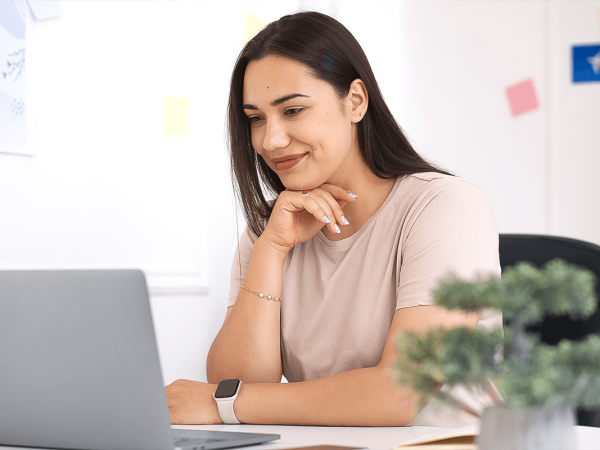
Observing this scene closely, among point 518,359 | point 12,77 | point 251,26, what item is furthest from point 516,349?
point 251,26

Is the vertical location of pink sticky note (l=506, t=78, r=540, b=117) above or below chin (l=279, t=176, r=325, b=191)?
above

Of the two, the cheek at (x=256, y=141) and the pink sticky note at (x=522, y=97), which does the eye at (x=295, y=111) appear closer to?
the cheek at (x=256, y=141)

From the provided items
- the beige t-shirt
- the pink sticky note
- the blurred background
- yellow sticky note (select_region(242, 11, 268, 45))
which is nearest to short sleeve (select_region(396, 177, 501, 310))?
the beige t-shirt

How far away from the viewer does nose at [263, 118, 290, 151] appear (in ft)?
4.16

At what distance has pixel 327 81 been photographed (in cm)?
127

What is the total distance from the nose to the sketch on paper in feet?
1.99

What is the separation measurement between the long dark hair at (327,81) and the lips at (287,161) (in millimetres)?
159

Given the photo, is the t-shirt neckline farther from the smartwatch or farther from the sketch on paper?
the sketch on paper

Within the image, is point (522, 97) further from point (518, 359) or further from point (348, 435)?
point (518, 359)

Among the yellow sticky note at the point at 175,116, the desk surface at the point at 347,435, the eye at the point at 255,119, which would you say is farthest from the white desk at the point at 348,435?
the yellow sticky note at the point at 175,116

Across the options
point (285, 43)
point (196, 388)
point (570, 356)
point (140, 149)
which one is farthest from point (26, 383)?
point (140, 149)

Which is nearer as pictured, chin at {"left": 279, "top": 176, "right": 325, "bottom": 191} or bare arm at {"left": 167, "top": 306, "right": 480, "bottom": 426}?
bare arm at {"left": 167, "top": 306, "right": 480, "bottom": 426}

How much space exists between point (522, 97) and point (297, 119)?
132 cm

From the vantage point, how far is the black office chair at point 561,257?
40.1 inches
